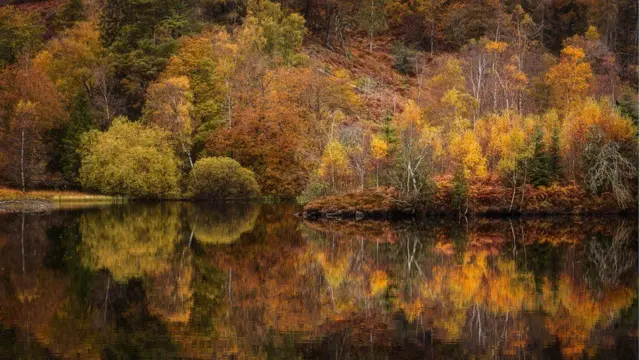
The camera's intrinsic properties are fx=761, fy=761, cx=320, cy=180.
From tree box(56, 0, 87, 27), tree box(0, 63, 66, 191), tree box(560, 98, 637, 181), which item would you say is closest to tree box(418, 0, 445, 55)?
tree box(56, 0, 87, 27)

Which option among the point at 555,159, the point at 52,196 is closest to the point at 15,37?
the point at 52,196

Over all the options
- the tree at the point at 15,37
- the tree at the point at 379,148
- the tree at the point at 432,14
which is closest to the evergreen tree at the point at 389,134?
the tree at the point at 379,148

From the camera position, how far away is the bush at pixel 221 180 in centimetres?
5138

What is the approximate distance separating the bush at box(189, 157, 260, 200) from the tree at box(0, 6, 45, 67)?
19876 millimetres

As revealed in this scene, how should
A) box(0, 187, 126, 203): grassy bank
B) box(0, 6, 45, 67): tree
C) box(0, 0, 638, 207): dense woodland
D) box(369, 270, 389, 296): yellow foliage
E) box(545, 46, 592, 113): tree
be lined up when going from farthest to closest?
box(0, 6, 45, 67): tree < box(545, 46, 592, 113): tree < box(0, 187, 126, 203): grassy bank < box(0, 0, 638, 207): dense woodland < box(369, 270, 389, 296): yellow foliage

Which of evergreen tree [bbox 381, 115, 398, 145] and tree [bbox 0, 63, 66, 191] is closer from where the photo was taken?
evergreen tree [bbox 381, 115, 398, 145]

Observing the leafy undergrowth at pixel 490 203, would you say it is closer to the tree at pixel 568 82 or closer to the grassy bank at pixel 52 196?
the tree at pixel 568 82

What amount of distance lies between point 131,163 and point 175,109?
5.57 meters

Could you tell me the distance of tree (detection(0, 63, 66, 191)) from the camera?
51281 millimetres

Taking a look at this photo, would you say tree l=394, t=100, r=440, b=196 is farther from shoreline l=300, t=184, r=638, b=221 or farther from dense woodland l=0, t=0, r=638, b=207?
shoreline l=300, t=184, r=638, b=221

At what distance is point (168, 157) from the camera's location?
173 ft

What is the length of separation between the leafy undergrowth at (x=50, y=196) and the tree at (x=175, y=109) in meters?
6.18

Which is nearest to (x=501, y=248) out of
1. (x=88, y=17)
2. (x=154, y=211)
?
(x=154, y=211)

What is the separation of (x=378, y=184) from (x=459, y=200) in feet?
15.0
